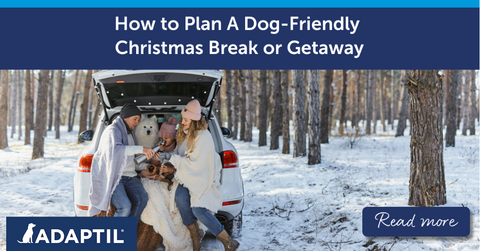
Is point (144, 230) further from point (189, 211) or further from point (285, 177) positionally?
point (285, 177)

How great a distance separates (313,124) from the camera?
371 inches

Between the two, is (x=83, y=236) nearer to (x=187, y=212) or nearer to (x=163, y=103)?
(x=187, y=212)

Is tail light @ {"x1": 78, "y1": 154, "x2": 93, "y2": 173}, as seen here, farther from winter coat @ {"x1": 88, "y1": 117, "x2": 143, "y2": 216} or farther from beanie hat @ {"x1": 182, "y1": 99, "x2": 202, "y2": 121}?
beanie hat @ {"x1": 182, "y1": 99, "x2": 202, "y2": 121}

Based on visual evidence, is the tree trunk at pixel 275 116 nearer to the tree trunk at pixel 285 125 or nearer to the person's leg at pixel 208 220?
the tree trunk at pixel 285 125

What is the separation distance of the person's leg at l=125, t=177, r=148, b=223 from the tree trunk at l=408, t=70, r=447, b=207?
142 inches

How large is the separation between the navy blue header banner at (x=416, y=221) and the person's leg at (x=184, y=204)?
2155 millimetres

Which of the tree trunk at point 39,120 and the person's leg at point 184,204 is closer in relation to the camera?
the person's leg at point 184,204

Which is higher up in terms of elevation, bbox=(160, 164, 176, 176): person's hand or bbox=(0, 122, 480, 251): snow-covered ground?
bbox=(160, 164, 176, 176): person's hand

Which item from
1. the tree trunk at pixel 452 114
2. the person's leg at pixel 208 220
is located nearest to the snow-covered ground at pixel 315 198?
the person's leg at pixel 208 220

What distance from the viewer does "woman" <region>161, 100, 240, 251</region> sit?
3.95m

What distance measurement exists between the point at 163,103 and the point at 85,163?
1.39 meters

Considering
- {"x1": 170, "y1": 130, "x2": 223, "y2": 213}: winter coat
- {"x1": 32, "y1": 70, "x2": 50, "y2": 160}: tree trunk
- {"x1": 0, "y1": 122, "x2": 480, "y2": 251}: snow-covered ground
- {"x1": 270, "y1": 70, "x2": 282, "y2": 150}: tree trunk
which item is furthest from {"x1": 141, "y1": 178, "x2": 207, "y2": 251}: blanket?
{"x1": 32, "y1": 70, "x2": 50, "y2": 160}: tree trunk

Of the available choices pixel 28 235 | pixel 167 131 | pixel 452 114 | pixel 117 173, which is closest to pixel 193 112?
pixel 167 131

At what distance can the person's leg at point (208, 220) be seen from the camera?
4004 mm
